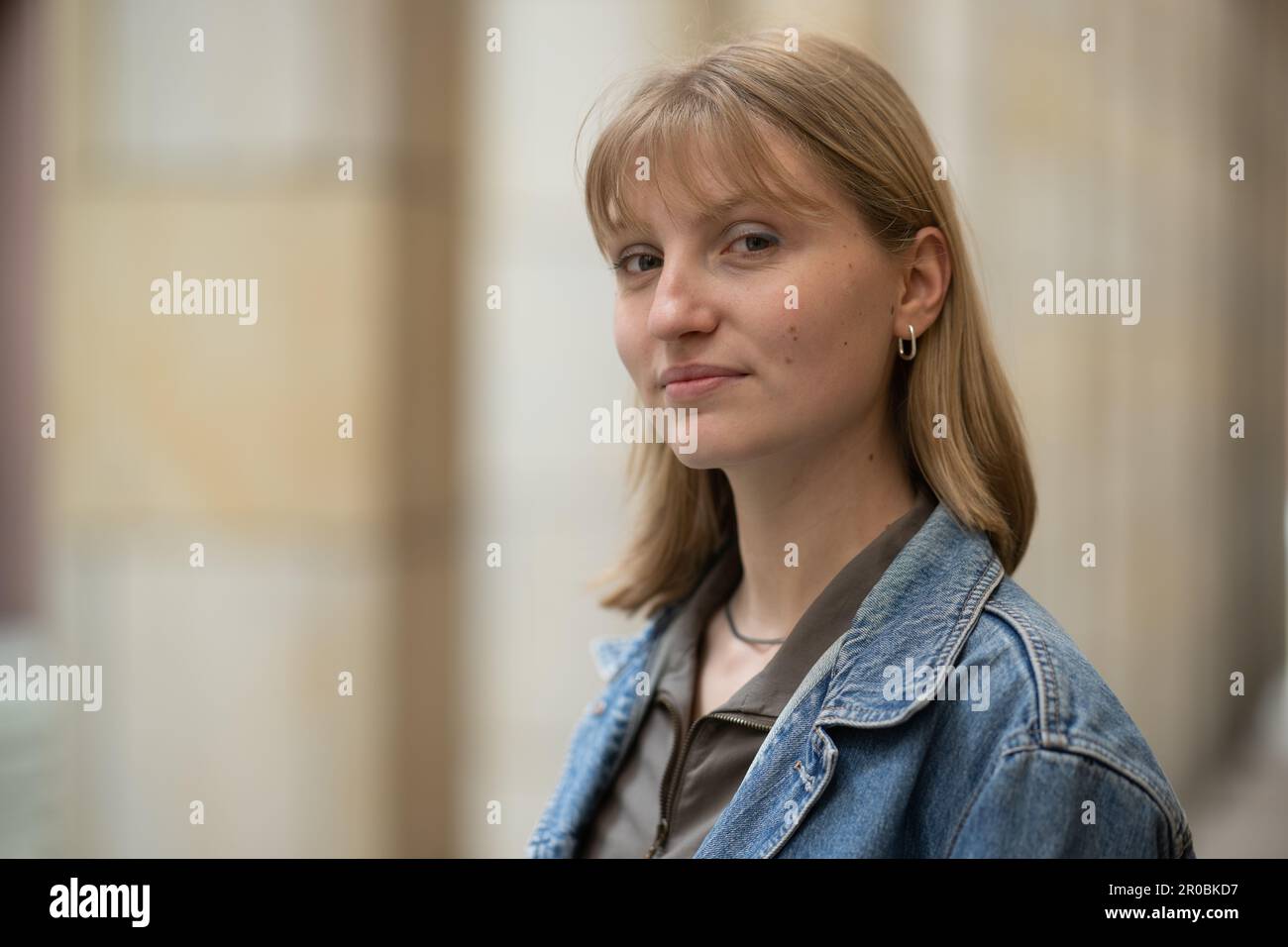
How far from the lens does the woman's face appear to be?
1.23 metres

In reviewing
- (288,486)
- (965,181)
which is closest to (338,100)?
(288,486)

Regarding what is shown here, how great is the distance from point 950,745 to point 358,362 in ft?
6.79

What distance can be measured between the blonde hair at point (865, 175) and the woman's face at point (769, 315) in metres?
0.03

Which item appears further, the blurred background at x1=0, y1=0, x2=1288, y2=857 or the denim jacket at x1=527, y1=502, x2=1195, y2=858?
the blurred background at x1=0, y1=0, x2=1288, y2=857

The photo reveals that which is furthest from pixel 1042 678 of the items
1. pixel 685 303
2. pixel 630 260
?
pixel 630 260

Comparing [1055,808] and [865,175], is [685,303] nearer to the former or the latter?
[865,175]

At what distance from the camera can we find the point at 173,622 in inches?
108

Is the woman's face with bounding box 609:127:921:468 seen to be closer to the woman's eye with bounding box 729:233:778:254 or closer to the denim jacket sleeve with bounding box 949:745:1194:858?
the woman's eye with bounding box 729:233:778:254

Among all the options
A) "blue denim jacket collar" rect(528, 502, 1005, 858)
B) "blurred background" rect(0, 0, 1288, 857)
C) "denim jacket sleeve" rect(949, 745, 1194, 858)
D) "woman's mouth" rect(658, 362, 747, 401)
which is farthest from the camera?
"blurred background" rect(0, 0, 1288, 857)

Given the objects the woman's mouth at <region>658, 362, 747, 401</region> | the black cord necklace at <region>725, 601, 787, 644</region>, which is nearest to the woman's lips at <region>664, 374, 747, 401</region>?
the woman's mouth at <region>658, 362, 747, 401</region>

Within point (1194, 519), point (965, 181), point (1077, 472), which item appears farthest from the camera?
point (1194, 519)
